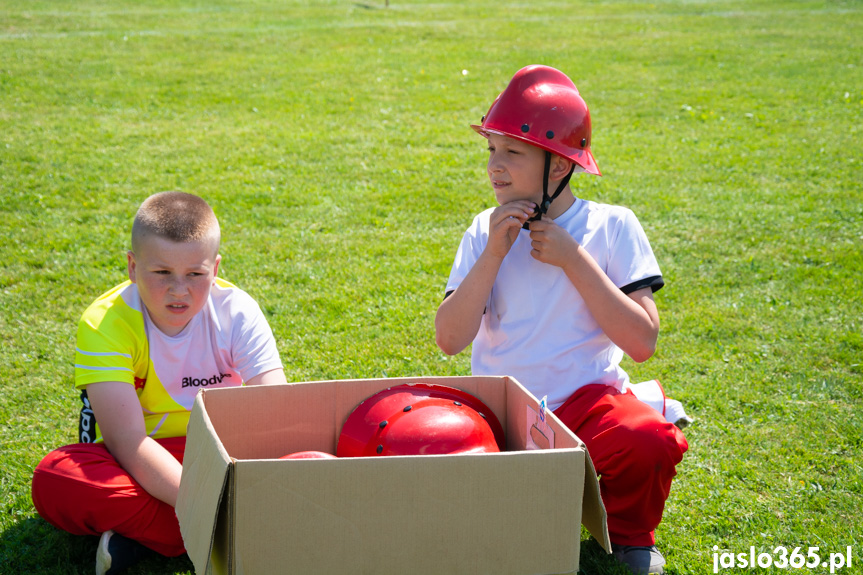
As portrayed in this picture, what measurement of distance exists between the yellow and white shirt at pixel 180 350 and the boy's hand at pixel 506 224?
3.35 feet

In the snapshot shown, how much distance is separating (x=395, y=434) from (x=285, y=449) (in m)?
0.42

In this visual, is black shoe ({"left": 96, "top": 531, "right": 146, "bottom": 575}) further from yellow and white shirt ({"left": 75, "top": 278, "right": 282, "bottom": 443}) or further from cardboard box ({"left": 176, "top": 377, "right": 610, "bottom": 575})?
cardboard box ({"left": 176, "top": 377, "right": 610, "bottom": 575})

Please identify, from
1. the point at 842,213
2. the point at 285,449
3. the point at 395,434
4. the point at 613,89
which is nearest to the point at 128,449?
the point at 285,449

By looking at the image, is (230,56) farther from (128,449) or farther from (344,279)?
(128,449)

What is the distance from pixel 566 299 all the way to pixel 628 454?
0.61m

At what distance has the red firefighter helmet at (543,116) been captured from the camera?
9.64 ft

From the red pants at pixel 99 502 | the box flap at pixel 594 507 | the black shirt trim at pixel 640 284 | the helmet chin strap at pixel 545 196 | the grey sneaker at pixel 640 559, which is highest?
the helmet chin strap at pixel 545 196

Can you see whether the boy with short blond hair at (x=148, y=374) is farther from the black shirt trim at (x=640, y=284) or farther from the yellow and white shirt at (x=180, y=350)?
the black shirt trim at (x=640, y=284)

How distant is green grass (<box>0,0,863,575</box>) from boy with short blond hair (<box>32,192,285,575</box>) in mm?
202

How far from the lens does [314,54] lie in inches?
581

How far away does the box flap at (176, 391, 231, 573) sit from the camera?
1925 mm

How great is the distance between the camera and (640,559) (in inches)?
117

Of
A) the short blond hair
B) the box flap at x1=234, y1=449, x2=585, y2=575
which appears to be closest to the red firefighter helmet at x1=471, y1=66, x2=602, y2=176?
the short blond hair

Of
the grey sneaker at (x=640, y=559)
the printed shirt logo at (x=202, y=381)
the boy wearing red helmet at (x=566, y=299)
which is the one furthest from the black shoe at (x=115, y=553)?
the grey sneaker at (x=640, y=559)
